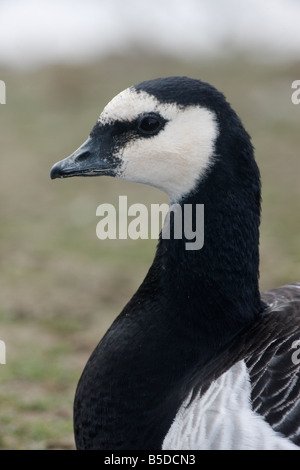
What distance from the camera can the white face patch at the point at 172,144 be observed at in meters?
2.81

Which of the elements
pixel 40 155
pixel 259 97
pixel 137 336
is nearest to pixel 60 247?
pixel 40 155

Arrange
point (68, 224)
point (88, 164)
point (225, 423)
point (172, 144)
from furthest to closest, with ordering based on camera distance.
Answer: point (68, 224)
point (88, 164)
point (172, 144)
point (225, 423)

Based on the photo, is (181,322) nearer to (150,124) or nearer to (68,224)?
(150,124)

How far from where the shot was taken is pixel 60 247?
702 cm

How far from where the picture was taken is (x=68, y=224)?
7723mm

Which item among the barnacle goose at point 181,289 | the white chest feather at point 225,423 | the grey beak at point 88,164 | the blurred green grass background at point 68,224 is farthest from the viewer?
the blurred green grass background at point 68,224

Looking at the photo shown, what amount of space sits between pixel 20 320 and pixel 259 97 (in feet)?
24.3

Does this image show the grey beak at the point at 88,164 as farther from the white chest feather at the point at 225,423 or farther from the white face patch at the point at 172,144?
the white chest feather at the point at 225,423

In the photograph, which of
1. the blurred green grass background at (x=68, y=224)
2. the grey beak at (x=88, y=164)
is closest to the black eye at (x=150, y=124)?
the grey beak at (x=88, y=164)

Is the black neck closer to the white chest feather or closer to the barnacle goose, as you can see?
the barnacle goose

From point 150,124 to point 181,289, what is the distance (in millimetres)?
633

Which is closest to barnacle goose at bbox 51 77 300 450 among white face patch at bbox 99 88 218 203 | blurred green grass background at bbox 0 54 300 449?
white face patch at bbox 99 88 218 203

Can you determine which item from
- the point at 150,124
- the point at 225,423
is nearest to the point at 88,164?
the point at 150,124

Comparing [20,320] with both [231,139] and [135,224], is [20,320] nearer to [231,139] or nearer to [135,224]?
[135,224]
